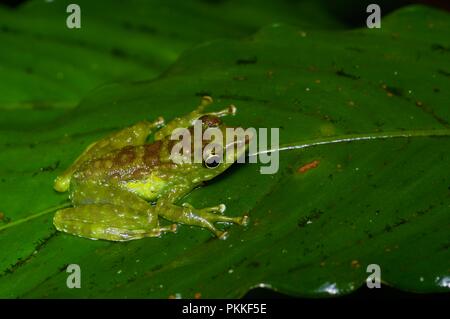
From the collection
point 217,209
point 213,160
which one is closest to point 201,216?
point 217,209

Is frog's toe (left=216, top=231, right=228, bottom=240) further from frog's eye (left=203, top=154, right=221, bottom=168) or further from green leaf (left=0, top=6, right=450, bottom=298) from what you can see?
frog's eye (left=203, top=154, right=221, bottom=168)

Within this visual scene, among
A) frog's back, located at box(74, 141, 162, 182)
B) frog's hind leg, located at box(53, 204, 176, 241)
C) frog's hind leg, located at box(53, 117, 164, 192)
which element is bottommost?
frog's hind leg, located at box(53, 204, 176, 241)

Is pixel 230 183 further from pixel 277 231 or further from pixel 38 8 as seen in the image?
pixel 38 8

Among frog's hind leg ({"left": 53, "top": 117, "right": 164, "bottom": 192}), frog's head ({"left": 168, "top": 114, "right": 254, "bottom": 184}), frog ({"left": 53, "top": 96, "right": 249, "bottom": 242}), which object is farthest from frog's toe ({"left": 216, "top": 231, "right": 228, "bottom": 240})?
frog's hind leg ({"left": 53, "top": 117, "right": 164, "bottom": 192})

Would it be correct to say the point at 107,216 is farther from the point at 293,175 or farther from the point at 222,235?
the point at 293,175

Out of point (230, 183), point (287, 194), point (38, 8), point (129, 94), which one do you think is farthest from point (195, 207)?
point (38, 8)

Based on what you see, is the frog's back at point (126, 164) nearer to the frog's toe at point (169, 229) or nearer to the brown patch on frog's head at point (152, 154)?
the brown patch on frog's head at point (152, 154)

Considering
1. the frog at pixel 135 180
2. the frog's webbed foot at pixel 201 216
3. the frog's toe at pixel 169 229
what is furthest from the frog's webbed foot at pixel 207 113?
the frog's toe at pixel 169 229
